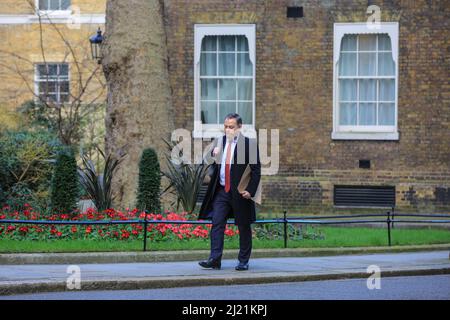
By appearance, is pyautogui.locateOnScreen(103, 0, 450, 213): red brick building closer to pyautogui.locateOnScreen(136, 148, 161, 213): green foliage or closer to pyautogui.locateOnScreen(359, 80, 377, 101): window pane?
pyautogui.locateOnScreen(359, 80, 377, 101): window pane

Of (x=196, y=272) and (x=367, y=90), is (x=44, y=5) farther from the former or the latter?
(x=196, y=272)

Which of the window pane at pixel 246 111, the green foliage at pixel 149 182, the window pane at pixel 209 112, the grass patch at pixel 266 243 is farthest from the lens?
the window pane at pixel 209 112

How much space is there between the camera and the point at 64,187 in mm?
16484

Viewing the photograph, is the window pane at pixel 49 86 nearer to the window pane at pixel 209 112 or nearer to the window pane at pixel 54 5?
the window pane at pixel 54 5

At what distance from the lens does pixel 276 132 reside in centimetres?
2453

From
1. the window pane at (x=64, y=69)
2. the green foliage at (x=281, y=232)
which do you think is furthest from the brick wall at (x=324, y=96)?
the window pane at (x=64, y=69)

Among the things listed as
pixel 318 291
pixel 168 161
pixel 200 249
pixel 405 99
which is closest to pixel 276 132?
pixel 405 99

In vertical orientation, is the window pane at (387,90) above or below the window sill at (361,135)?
above

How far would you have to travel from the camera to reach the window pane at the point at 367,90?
24.8m

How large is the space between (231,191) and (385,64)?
12.1 m

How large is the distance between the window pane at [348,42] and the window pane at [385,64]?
65 centimetres

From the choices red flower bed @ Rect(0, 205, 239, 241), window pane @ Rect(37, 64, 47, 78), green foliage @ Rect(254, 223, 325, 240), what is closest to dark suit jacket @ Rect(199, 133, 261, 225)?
red flower bed @ Rect(0, 205, 239, 241)

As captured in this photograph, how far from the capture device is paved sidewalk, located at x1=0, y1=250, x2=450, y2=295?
11953mm

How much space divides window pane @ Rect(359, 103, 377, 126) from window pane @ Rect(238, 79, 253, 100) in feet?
8.45
